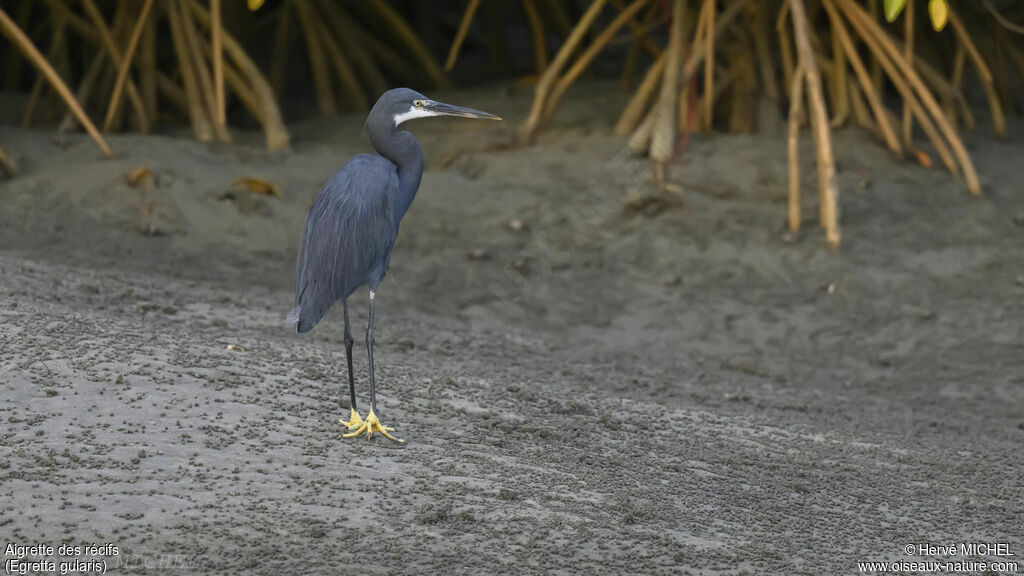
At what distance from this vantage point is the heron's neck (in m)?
2.86

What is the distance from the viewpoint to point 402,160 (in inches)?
113

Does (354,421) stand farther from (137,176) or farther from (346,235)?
(137,176)

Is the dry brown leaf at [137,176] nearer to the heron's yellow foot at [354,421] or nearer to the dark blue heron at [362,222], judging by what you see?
the dark blue heron at [362,222]

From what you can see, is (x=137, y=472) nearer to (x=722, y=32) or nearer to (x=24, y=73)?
(x=722, y=32)

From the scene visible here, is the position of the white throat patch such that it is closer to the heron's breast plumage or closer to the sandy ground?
the heron's breast plumage

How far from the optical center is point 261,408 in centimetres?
274

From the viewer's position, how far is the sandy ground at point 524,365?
Answer: 228cm

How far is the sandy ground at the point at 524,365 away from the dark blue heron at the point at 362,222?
0.25 metres

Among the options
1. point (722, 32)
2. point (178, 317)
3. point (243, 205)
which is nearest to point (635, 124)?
point (722, 32)

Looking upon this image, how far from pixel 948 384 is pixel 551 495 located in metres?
1.96

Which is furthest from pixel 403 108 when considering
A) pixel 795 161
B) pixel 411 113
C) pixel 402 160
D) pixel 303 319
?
pixel 795 161

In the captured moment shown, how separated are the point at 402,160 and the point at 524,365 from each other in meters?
0.99

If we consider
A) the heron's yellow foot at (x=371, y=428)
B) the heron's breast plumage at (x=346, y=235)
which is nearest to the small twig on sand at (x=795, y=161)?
the heron's breast plumage at (x=346, y=235)

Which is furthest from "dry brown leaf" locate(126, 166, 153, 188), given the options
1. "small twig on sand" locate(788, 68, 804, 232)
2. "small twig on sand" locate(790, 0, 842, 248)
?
"small twig on sand" locate(790, 0, 842, 248)
